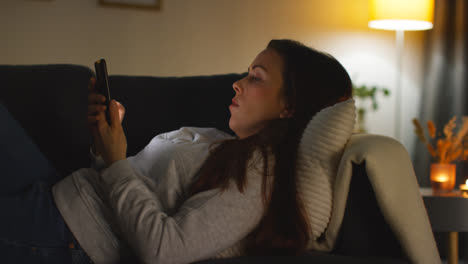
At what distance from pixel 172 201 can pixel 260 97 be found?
1.16 feet

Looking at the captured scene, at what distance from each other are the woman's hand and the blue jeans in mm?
156

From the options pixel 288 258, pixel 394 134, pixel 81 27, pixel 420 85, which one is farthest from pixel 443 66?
pixel 288 258

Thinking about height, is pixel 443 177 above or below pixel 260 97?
below

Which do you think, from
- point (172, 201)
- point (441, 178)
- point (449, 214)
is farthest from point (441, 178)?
point (172, 201)

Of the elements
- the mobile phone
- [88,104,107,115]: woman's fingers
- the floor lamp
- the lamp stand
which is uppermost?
the floor lamp

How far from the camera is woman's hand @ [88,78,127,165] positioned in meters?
1.03

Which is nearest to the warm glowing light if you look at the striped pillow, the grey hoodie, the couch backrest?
the couch backrest

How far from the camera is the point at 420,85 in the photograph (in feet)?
9.66

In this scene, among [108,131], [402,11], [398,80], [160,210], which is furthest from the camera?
[398,80]

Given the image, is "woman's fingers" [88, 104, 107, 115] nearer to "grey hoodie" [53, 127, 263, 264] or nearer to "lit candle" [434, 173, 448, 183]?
"grey hoodie" [53, 127, 263, 264]

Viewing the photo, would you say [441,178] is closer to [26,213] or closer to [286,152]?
[286,152]

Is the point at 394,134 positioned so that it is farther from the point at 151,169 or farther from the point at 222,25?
the point at 151,169

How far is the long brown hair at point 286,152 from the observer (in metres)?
0.94

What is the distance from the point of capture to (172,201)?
3.31 ft
